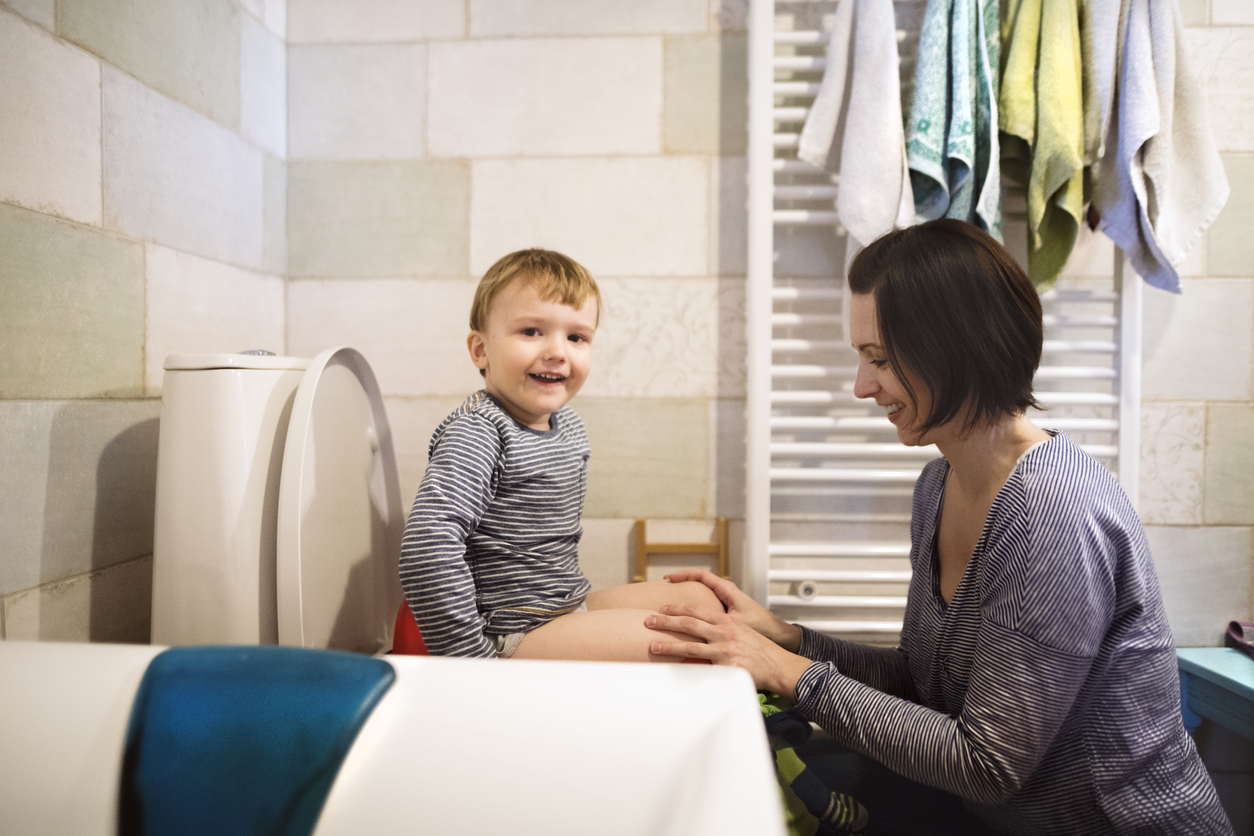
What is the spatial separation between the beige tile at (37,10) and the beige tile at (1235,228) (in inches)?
79.2

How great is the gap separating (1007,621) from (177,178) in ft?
4.43

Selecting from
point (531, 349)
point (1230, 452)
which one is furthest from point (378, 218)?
point (1230, 452)

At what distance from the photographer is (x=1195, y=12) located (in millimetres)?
1403

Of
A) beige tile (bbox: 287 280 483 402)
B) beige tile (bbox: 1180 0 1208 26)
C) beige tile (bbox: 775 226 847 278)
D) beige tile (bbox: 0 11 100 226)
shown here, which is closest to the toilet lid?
beige tile (bbox: 287 280 483 402)

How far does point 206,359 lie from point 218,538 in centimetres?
24

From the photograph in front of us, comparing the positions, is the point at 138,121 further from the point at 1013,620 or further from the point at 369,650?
the point at 1013,620

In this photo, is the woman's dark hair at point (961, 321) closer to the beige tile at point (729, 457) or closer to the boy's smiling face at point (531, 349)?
the boy's smiling face at point (531, 349)

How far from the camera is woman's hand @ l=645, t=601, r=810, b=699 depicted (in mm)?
815

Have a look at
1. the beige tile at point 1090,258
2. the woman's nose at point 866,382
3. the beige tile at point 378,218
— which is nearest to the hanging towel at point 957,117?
the beige tile at point 1090,258

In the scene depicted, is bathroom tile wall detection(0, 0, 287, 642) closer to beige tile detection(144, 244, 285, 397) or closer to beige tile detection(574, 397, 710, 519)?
beige tile detection(144, 244, 285, 397)

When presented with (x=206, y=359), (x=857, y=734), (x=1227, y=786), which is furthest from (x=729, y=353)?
(x=1227, y=786)

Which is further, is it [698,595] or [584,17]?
[584,17]

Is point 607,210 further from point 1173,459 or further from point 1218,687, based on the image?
point 1218,687

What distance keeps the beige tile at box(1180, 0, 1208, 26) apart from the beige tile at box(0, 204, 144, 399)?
1980mm
